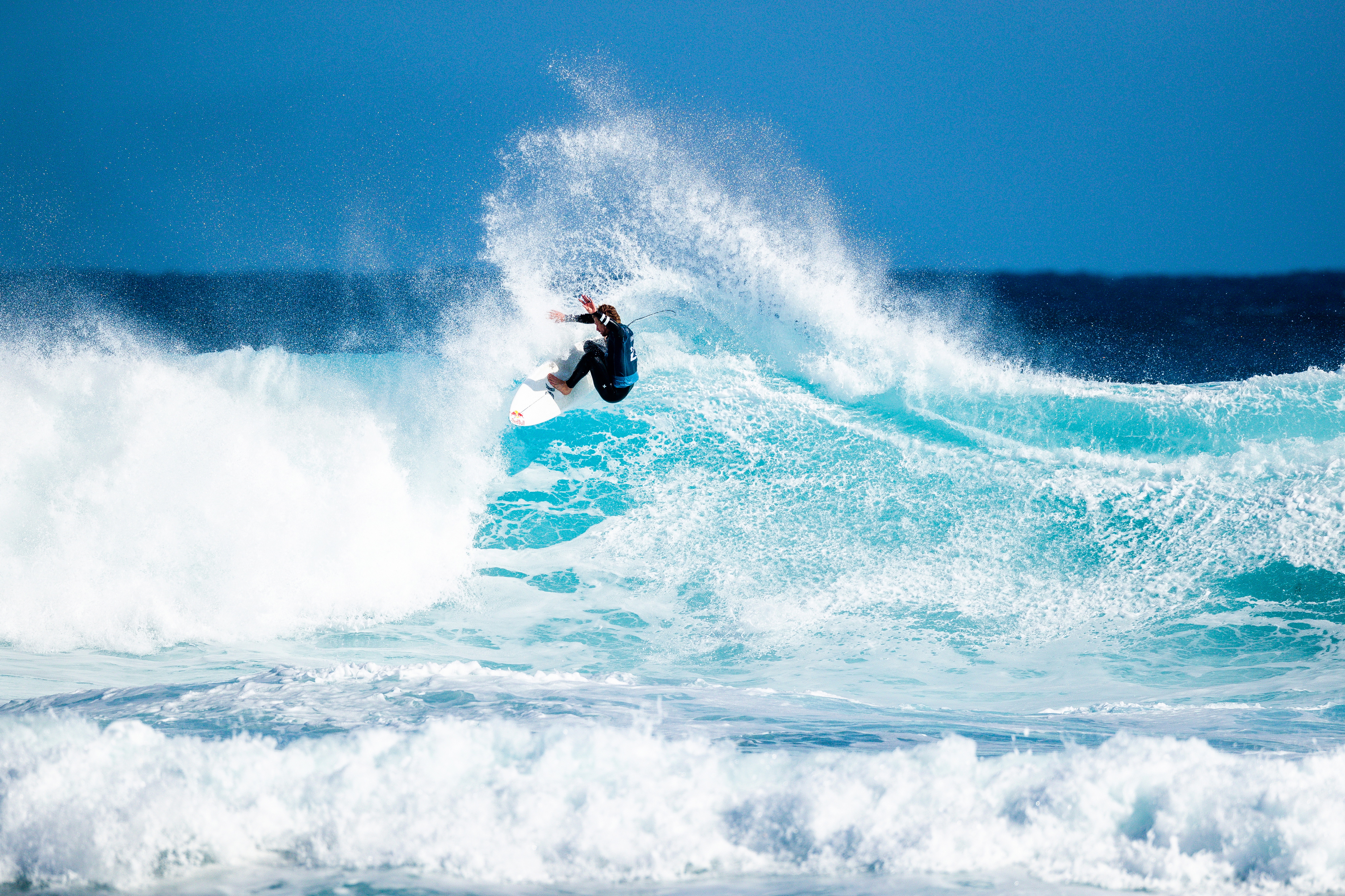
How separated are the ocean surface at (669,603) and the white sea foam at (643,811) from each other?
2 centimetres

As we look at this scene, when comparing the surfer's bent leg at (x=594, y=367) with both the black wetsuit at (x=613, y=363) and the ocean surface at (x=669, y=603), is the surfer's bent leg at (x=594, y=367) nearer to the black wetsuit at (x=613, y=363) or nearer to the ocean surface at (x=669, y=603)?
the black wetsuit at (x=613, y=363)

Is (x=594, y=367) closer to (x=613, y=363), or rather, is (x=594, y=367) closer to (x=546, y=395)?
(x=613, y=363)

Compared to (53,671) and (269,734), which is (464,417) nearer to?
(53,671)

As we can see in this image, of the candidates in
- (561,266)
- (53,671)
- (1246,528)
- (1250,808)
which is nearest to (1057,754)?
(1250,808)

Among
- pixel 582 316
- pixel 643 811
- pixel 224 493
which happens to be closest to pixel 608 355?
pixel 582 316

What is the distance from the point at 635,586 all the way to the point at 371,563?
95.2 inches

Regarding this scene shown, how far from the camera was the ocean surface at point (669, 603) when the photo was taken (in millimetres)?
3344

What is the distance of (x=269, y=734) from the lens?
170 inches

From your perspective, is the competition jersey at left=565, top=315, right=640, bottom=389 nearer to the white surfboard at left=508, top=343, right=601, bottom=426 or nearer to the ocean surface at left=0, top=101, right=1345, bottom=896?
the white surfboard at left=508, top=343, right=601, bottom=426

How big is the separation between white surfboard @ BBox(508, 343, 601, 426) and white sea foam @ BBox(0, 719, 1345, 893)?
4.82 metres

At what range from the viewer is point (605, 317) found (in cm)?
766

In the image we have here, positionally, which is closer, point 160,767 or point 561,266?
point 160,767

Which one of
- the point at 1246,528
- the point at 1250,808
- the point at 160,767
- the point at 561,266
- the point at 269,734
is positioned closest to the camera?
the point at 1250,808

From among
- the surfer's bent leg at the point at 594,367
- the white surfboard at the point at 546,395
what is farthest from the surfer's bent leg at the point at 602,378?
the white surfboard at the point at 546,395
